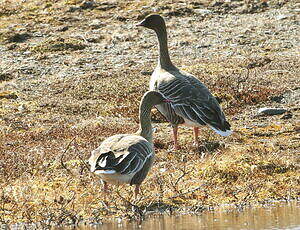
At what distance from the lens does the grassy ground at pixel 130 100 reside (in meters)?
11.5

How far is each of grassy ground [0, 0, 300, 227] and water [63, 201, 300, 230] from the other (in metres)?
0.34

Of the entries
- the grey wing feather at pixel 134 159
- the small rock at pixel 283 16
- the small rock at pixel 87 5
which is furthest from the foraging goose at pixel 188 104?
A: the small rock at pixel 87 5

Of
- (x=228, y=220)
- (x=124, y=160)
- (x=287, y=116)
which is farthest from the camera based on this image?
(x=287, y=116)

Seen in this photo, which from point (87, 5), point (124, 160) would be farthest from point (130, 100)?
point (87, 5)

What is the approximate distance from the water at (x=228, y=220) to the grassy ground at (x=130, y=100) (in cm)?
34

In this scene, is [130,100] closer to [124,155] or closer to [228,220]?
[124,155]

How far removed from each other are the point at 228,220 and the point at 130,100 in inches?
431

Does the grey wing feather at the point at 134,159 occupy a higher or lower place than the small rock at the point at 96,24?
higher

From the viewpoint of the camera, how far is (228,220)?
10055 millimetres

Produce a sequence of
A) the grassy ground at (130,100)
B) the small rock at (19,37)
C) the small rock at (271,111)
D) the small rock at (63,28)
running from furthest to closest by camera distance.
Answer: the small rock at (63,28) → the small rock at (19,37) → the small rock at (271,111) → the grassy ground at (130,100)

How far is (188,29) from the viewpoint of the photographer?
101 ft

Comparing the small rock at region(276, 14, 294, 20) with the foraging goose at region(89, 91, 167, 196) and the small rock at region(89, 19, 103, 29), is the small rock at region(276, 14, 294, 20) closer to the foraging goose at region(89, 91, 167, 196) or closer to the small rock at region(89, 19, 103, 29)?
the small rock at region(89, 19, 103, 29)

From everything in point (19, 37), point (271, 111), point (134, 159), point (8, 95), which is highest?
point (134, 159)

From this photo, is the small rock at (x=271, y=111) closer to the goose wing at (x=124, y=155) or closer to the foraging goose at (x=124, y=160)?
the foraging goose at (x=124, y=160)
